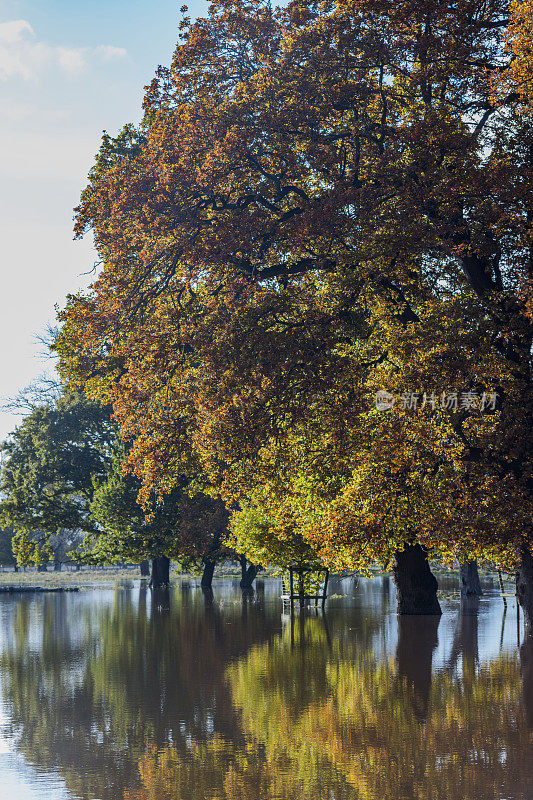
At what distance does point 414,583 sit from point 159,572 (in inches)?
1179

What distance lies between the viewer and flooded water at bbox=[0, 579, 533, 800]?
7.96m

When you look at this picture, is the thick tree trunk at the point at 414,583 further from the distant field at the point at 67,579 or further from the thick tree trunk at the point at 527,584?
the distant field at the point at 67,579

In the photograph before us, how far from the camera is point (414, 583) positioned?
2781 centimetres

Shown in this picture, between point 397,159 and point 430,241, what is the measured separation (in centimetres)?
177

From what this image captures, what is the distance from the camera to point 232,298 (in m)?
A: 20.4

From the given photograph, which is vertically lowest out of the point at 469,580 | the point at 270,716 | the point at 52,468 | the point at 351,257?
the point at 469,580

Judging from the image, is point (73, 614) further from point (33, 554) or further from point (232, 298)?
point (33, 554)

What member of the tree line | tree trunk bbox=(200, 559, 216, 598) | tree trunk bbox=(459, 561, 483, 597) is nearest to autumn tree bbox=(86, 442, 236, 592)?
tree trunk bbox=(200, 559, 216, 598)

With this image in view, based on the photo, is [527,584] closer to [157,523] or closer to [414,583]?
[414,583]

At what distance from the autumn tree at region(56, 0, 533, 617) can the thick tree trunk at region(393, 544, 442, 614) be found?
20.4 feet

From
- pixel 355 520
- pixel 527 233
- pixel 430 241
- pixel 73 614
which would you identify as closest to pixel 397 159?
pixel 430 241

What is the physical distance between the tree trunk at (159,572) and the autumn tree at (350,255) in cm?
3453

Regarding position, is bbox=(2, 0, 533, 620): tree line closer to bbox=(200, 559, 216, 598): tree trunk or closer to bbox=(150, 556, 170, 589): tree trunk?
bbox=(200, 559, 216, 598): tree trunk

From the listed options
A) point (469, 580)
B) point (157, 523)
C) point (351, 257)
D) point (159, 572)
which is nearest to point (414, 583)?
point (469, 580)
